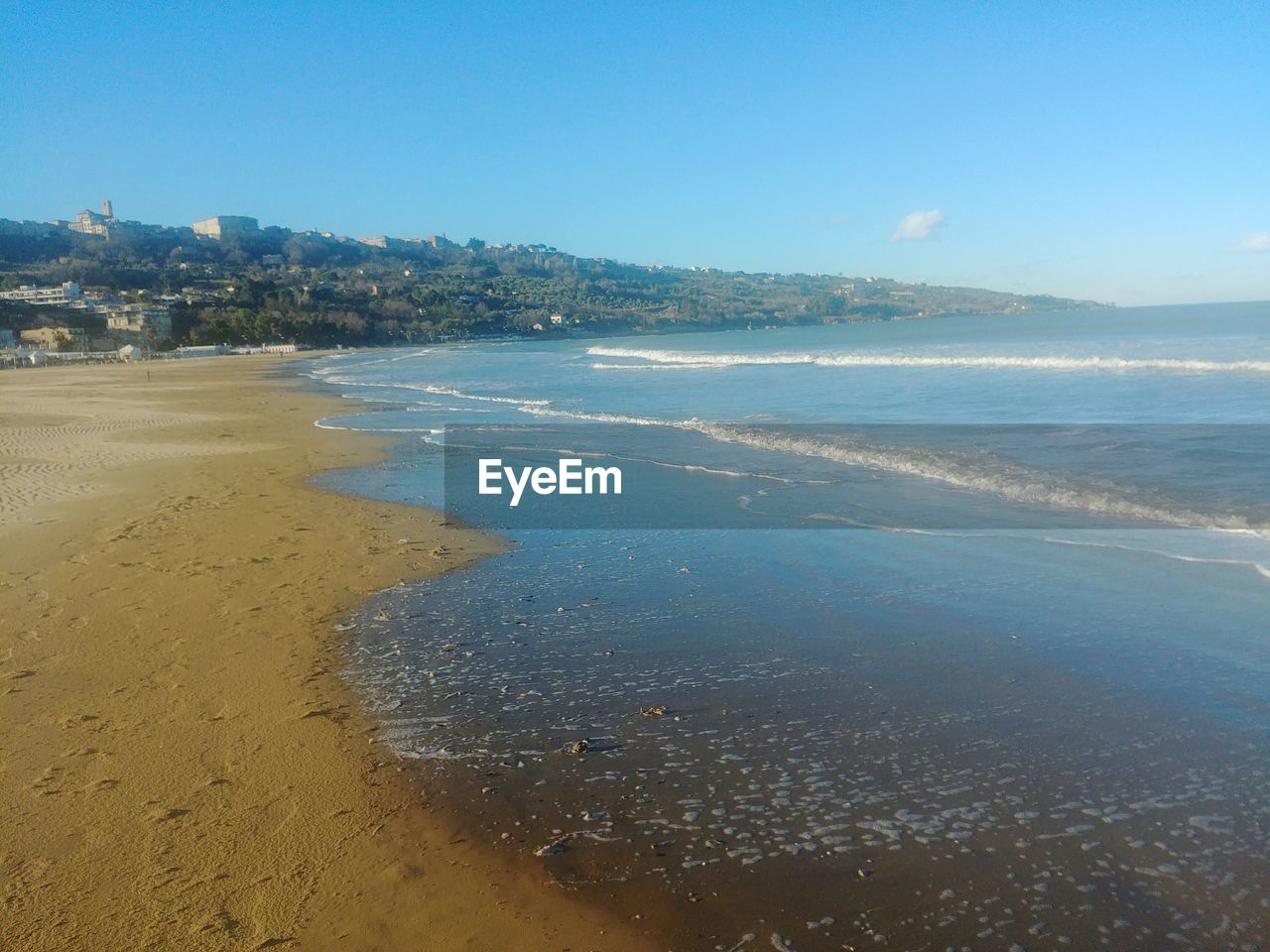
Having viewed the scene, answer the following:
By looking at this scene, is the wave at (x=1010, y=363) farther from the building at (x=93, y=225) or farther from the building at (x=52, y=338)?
the building at (x=93, y=225)

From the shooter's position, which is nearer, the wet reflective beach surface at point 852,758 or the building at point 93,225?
the wet reflective beach surface at point 852,758

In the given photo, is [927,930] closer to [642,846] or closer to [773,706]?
[642,846]

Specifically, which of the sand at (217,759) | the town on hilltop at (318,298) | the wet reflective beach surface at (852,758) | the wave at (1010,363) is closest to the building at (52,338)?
the town on hilltop at (318,298)

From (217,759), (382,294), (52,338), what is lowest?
(52,338)

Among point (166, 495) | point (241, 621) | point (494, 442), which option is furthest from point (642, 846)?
point (494, 442)

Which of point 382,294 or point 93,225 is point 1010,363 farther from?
point 93,225

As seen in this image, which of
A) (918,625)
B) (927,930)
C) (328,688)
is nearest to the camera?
(927,930)

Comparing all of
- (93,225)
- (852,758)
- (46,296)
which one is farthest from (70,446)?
(93,225)
